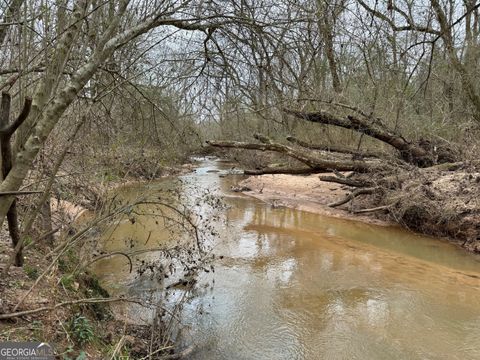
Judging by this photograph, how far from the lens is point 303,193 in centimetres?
1722

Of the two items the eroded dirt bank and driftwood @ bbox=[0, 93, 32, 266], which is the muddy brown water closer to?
the eroded dirt bank

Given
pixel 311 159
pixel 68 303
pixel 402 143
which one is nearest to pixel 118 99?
pixel 68 303

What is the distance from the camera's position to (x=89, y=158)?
5.59 m

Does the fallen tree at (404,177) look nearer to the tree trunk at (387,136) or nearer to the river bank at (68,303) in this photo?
the tree trunk at (387,136)

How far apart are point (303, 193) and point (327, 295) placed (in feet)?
34.5

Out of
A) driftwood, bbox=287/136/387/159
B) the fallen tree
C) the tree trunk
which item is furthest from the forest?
driftwood, bbox=287/136/387/159

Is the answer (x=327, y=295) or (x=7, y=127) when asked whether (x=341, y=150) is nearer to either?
(x=327, y=295)

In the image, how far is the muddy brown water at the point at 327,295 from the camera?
5258 mm

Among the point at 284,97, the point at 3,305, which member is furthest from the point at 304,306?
the point at 3,305

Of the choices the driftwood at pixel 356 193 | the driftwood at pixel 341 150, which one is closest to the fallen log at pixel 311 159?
the driftwood at pixel 341 150

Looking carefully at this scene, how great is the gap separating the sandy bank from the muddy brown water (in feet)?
7.68

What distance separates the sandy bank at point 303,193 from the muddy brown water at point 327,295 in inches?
92.1

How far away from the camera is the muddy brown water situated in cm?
526

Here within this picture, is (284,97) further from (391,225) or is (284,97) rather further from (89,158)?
(391,225)
